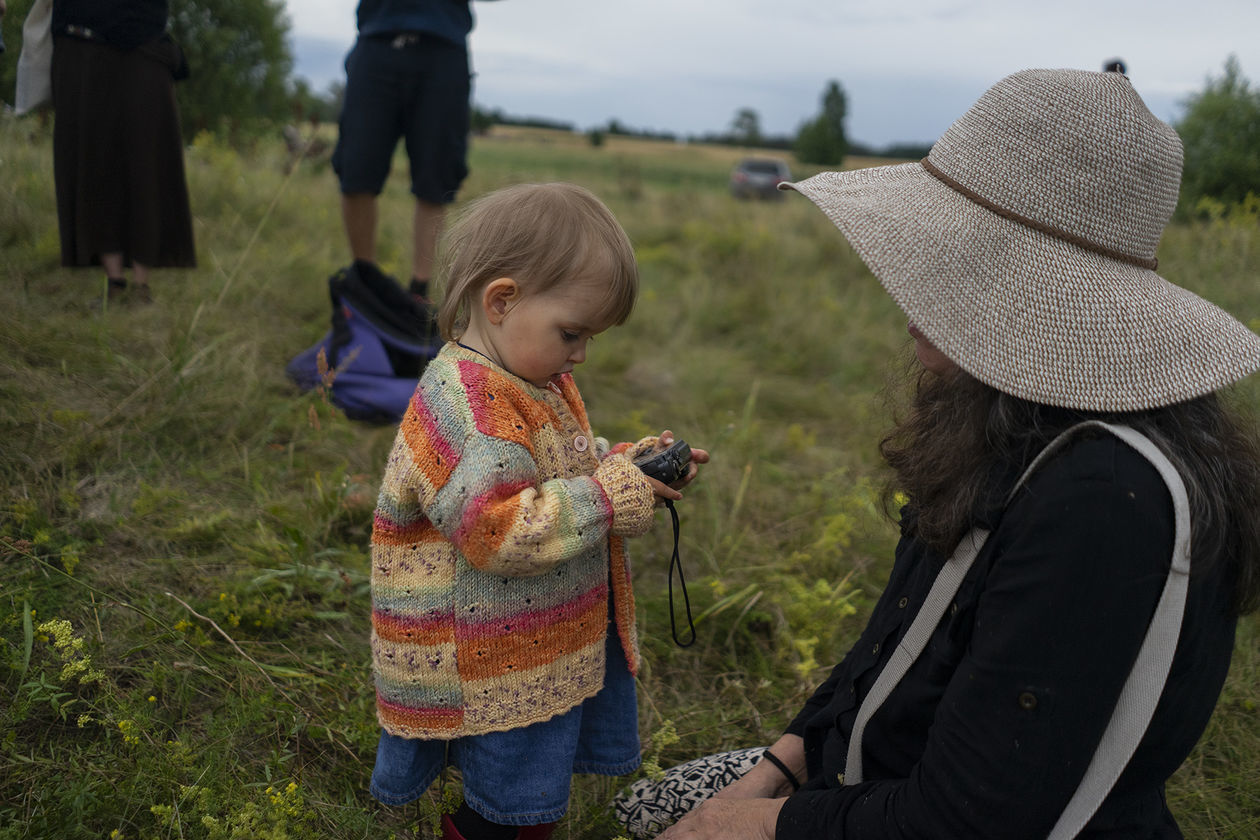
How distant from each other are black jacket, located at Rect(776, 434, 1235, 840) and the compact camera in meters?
0.50

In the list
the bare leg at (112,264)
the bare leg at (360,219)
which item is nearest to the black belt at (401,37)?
the bare leg at (360,219)

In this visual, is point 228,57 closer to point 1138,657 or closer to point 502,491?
point 502,491

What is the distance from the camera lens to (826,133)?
19328 millimetres

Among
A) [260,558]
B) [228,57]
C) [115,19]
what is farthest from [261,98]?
[260,558]

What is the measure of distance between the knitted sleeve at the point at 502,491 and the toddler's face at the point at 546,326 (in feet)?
0.25

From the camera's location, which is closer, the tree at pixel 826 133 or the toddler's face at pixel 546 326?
the toddler's face at pixel 546 326

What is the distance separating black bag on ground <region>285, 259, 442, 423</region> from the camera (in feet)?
12.2

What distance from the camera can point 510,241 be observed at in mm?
1436

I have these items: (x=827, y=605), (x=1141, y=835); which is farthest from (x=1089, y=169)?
(x=827, y=605)

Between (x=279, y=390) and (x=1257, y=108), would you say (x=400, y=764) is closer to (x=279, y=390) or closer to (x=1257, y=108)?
(x=279, y=390)

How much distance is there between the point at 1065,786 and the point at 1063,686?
0.15m

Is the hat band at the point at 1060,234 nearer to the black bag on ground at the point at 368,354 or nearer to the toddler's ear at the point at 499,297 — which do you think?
the toddler's ear at the point at 499,297

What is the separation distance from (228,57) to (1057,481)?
1133 centimetres

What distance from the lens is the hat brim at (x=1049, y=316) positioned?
3.67ft
